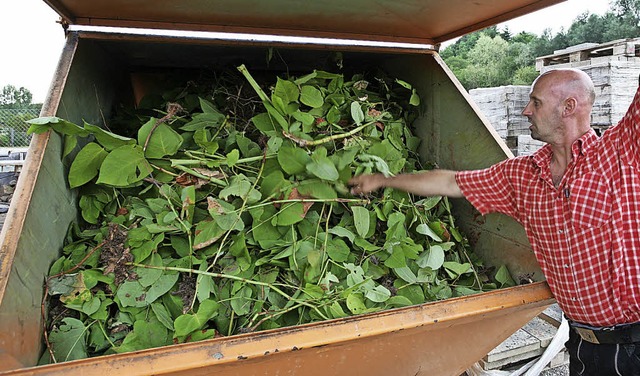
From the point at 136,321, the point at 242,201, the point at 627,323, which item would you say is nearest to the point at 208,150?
the point at 242,201

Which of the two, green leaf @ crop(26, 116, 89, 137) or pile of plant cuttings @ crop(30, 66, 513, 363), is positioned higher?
green leaf @ crop(26, 116, 89, 137)

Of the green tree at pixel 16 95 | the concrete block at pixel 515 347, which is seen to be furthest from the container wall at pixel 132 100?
the green tree at pixel 16 95

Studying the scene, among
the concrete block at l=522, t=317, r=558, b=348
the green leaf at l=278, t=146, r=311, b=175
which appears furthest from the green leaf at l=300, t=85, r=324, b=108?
Result: the concrete block at l=522, t=317, r=558, b=348

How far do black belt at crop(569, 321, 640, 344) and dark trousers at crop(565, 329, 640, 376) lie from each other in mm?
24

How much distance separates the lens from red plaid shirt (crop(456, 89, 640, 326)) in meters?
1.36

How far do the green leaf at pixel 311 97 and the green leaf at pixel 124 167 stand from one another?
696 millimetres

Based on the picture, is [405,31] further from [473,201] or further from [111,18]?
[111,18]

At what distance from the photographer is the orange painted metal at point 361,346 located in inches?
37.4

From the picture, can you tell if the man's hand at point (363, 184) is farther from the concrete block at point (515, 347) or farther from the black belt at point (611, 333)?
the concrete block at point (515, 347)

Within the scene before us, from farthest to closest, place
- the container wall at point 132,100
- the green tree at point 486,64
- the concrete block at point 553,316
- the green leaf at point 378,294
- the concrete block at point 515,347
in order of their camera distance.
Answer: the green tree at point 486,64 → the concrete block at point 553,316 → the concrete block at point 515,347 → the green leaf at point 378,294 → the container wall at point 132,100

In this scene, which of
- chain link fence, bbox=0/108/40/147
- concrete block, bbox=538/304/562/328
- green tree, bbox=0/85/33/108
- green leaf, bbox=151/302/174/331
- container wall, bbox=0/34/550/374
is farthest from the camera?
green tree, bbox=0/85/33/108

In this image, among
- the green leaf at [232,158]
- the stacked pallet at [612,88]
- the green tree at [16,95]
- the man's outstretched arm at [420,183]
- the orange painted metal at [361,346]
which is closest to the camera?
the orange painted metal at [361,346]

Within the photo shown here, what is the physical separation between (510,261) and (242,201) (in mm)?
1117

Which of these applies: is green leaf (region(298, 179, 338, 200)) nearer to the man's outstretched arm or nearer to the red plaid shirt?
the man's outstretched arm
